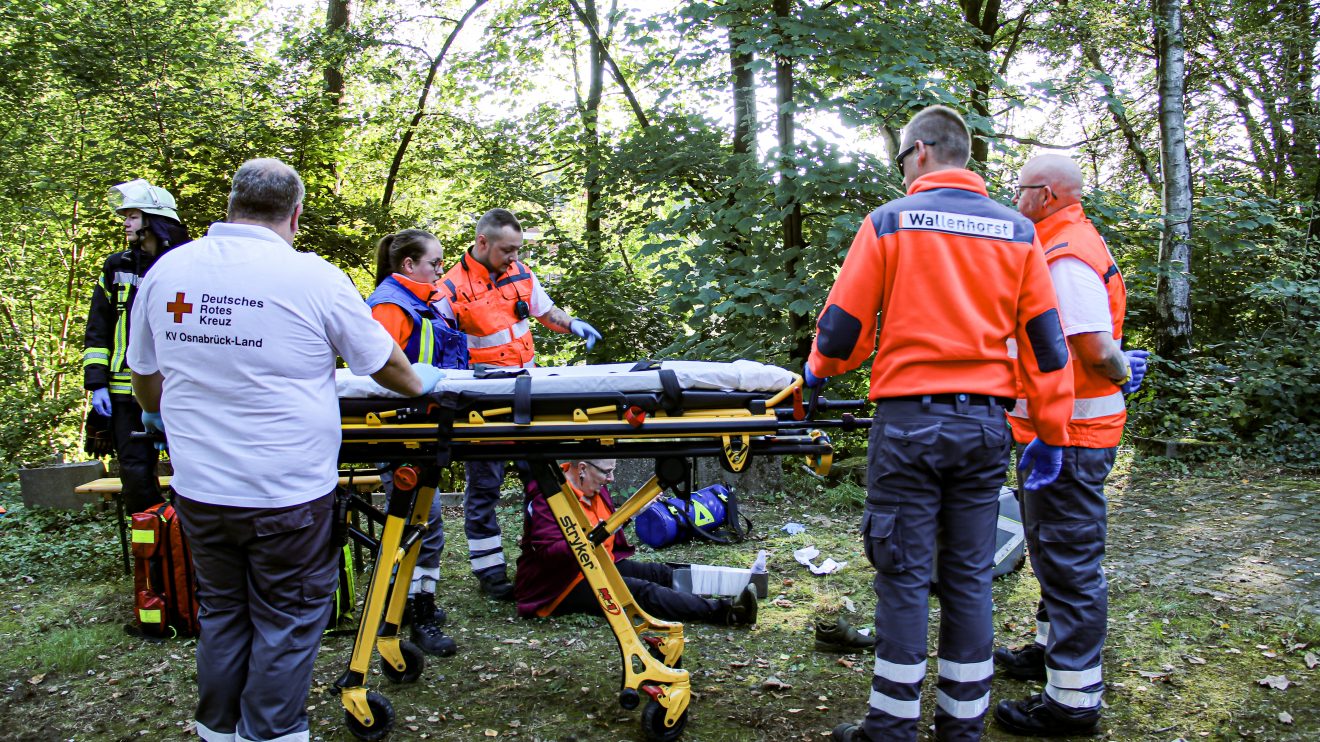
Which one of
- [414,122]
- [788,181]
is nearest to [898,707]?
[788,181]

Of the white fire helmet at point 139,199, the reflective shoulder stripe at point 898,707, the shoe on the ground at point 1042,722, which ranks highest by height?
the white fire helmet at point 139,199

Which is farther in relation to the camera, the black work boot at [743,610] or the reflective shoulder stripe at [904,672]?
the black work boot at [743,610]

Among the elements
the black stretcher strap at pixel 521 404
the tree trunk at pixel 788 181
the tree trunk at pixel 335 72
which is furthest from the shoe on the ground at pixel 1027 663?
the tree trunk at pixel 335 72

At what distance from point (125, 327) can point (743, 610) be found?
13.1 feet

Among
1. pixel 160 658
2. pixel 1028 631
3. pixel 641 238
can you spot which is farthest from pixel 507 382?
pixel 641 238

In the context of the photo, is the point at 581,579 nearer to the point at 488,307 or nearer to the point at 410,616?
the point at 410,616

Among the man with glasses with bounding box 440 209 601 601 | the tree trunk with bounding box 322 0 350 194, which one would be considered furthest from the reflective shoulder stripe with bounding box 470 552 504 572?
the tree trunk with bounding box 322 0 350 194

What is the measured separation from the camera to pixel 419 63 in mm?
14016

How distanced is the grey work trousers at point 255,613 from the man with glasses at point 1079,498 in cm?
261

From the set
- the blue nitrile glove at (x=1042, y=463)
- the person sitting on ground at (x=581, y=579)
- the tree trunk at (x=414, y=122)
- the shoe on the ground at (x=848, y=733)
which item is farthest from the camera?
the tree trunk at (x=414, y=122)

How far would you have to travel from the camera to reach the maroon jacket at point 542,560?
449cm

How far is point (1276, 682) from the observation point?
3660 millimetres

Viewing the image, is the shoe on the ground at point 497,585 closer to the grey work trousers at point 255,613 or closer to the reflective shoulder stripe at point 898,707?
the grey work trousers at point 255,613

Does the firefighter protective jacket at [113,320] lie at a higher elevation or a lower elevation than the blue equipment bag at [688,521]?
higher
